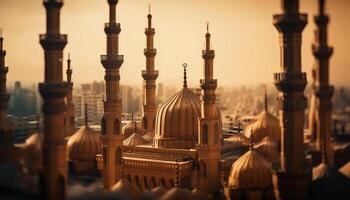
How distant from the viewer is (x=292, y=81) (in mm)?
7922

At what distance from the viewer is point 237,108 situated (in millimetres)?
11219

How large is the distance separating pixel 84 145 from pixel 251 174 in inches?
173

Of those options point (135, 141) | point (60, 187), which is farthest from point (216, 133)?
point (60, 187)

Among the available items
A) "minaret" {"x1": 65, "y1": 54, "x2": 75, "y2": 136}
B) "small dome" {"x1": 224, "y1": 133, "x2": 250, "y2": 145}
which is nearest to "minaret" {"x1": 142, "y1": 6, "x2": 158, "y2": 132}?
"minaret" {"x1": 65, "y1": 54, "x2": 75, "y2": 136}

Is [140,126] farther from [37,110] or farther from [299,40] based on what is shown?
[299,40]

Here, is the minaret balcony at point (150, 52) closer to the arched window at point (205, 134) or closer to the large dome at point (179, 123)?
the large dome at point (179, 123)

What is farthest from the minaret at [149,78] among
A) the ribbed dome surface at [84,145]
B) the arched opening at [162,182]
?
the arched opening at [162,182]

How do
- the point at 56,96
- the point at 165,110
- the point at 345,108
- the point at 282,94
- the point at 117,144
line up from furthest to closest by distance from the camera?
the point at 165,110 → the point at 117,144 → the point at 56,96 → the point at 282,94 → the point at 345,108

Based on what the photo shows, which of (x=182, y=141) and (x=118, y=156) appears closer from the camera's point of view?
(x=118, y=156)

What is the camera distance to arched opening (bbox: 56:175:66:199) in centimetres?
853

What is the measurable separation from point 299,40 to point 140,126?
267 inches

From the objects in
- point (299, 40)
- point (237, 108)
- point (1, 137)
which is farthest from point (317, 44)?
point (1, 137)

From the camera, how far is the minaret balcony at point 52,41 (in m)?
8.72

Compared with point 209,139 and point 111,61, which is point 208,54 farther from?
point 111,61
